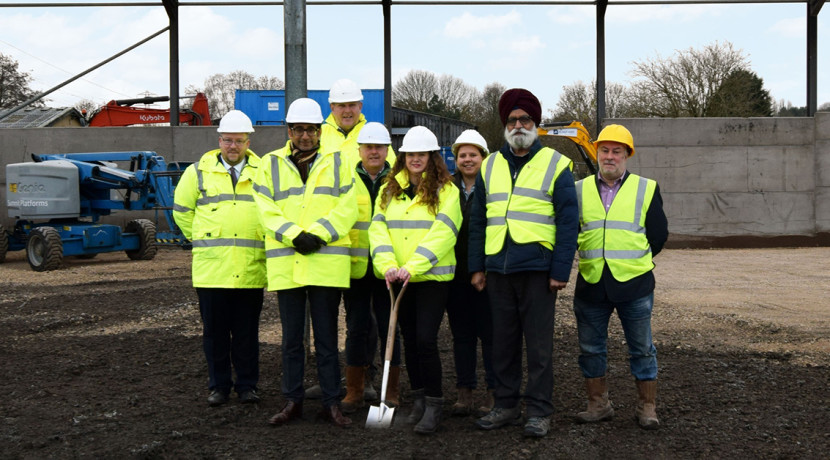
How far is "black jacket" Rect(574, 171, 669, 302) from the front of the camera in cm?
474

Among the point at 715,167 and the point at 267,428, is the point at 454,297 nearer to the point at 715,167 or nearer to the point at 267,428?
the point at 267,428

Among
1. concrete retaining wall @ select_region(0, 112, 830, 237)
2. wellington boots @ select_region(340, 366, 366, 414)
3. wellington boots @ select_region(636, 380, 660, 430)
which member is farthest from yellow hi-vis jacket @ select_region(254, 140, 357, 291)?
concrete retaining wall @ select_region(0, 112, 830, 237)

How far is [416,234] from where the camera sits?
4.82 meters

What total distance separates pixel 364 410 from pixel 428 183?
1531 mm

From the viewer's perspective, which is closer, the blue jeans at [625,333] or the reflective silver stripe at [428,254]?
the reflective silver stripe at [428,254]

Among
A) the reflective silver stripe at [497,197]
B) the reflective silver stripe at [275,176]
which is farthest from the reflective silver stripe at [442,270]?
the reflective silver stripe at [275,176]

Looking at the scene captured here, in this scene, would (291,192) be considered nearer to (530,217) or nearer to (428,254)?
(428,254)

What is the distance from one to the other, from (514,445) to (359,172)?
198 centimetres

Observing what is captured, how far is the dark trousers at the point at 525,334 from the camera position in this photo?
183 inches

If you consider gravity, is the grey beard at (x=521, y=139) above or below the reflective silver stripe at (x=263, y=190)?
above

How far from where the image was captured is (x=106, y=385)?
231 inches

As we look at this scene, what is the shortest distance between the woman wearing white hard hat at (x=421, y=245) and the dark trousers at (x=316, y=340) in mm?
392

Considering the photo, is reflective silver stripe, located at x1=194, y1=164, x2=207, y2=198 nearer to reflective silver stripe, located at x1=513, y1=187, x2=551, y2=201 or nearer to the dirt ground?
the dirt ground

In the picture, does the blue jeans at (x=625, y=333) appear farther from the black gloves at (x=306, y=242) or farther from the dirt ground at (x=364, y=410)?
the black gloves at (x=306, y=242)
